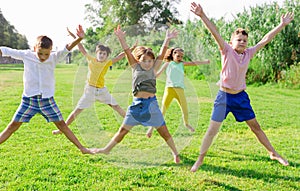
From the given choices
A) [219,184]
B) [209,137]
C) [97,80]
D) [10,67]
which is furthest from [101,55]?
[10,67]

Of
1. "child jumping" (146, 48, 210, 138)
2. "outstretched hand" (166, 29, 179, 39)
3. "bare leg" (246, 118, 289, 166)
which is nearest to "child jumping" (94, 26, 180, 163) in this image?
"outstretched hand" (166, 29, 179, 39)

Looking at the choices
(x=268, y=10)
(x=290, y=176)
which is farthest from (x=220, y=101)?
(x=268, y=10)

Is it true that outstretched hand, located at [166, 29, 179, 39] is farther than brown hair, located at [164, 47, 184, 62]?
No

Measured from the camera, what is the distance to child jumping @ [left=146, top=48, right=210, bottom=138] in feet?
16.3

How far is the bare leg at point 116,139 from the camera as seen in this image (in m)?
4.27

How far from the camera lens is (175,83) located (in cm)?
536

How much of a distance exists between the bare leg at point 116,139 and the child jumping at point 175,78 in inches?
38.6

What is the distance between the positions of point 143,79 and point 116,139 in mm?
844

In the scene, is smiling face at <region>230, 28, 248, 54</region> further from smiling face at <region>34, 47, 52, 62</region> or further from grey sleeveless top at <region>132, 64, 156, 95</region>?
smiling face at <region>34, 47, 52, 62</region>

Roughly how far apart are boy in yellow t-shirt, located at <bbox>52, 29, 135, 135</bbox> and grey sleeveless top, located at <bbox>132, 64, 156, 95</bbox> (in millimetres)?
583

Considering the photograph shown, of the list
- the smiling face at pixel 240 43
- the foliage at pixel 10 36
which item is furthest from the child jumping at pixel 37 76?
the foliage at pixel 10 36

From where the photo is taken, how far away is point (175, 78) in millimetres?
5355

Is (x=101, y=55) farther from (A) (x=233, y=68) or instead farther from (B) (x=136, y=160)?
(A) (x=233, y=68)

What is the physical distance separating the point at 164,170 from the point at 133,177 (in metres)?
0.42
